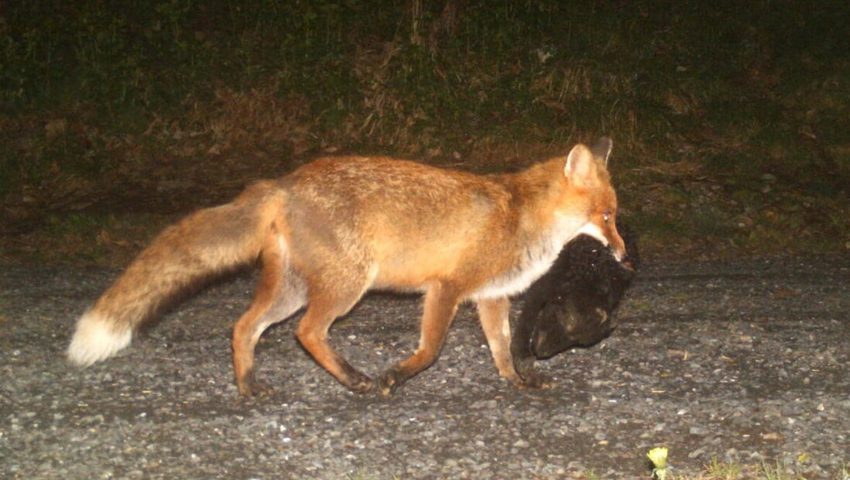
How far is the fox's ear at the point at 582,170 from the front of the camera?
22.9 feet

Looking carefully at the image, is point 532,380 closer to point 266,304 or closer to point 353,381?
point 353,381

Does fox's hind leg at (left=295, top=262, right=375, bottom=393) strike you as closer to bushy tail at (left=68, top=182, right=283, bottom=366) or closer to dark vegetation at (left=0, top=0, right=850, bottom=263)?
bushy tail at (left=68, top=182, right=283, bottom=366)

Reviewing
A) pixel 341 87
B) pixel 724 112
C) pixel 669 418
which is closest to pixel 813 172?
pixel 724 112

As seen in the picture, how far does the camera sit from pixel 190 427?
5.64m

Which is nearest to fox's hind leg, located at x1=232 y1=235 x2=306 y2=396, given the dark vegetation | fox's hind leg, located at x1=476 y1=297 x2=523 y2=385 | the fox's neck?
fox's hind leg, located at x1=476 y1=297 x2=523 y2=385

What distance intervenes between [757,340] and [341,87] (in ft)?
27.2

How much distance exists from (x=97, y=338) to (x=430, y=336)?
200cm

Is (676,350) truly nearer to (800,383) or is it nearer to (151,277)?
(800,383)

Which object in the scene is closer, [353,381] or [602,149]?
[353,381]

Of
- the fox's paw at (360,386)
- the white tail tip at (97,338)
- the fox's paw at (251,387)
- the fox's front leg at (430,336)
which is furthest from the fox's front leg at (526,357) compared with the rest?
the white tail tip at (97,338)

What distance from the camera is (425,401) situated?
20.4 ft

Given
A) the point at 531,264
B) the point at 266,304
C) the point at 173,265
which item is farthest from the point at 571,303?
the point at 173,265

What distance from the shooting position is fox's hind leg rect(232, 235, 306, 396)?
6.26 m

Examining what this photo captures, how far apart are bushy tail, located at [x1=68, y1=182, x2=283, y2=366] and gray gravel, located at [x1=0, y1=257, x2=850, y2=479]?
0.40 m
